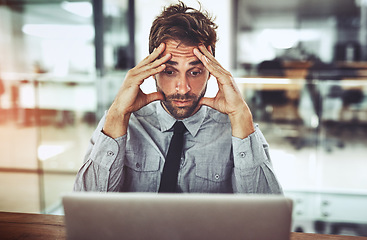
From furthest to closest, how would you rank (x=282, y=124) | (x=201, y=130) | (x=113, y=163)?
(x=282, y=124)
(x=201, y=130)
(x=113, y=163)

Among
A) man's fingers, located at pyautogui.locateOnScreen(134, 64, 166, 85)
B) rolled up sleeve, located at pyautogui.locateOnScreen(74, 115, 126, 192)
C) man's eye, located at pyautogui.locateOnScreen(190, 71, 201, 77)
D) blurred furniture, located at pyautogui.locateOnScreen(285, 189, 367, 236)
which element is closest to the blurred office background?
blurred furniture, located at pyautogui.locateOnScreen(285, 189, 367, 236)

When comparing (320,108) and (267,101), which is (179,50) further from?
(267,101)

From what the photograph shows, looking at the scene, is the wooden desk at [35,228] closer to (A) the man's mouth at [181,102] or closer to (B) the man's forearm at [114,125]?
(B) the man's forearm at [114,125]

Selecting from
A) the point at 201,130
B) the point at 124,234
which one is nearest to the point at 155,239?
the point at 124,234

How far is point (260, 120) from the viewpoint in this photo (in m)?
4.05

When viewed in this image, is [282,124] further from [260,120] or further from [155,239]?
[155,239]

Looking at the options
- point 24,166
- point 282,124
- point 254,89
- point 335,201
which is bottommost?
point 335,201

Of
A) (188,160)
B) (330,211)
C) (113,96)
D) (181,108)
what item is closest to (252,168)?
(188,160)

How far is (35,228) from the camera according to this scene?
100cm

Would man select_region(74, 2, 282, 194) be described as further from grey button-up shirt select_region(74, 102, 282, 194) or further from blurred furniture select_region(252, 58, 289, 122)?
blurred furniture select_region(252, 58, 289, 122)

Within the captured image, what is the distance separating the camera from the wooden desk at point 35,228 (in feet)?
3.09

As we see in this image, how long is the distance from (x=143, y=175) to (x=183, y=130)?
276mm

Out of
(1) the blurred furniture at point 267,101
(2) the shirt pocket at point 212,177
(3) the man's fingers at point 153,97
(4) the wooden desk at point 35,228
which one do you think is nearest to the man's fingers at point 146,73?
(3) the man's fingers at point 153,97

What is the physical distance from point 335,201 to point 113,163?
324 cm
